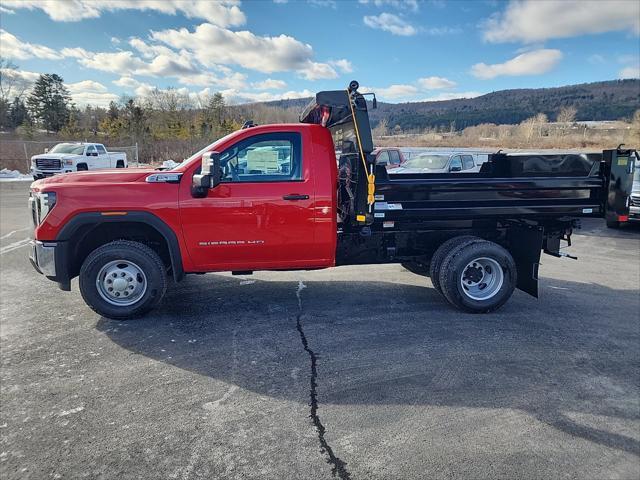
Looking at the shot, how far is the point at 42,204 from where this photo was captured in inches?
174

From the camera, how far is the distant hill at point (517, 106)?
11344 centimetres

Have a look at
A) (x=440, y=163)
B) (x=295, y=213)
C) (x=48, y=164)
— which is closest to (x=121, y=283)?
(x=295, y=213)

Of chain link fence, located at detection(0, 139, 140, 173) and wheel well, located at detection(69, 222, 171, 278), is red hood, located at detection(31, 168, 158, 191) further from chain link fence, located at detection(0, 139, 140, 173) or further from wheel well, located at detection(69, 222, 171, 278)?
chain link fence, located at detection(0, 139, 140, 173)

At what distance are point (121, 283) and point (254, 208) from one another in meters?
1.69

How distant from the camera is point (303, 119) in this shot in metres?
5.54

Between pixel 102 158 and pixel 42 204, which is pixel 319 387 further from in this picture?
pixel 102 158

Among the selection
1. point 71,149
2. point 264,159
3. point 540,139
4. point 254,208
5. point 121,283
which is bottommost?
point 121,283

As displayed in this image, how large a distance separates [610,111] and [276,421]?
138201 mm

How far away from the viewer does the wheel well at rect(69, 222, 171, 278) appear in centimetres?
456

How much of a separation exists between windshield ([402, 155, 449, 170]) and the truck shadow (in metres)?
8.37

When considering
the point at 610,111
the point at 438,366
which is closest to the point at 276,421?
the point at 438,366

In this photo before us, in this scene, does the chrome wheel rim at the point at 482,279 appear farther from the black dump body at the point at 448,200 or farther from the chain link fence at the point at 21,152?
the chain link fence at the point at 21,152

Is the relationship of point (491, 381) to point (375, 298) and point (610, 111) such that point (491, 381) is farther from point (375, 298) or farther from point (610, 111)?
point (610, 111)

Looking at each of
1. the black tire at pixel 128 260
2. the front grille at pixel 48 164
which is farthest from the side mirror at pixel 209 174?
the front grille at pixel 48 164
